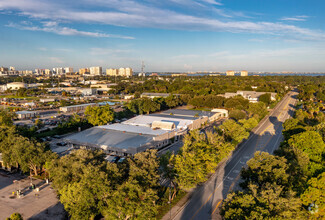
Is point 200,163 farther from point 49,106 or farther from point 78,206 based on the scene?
point 49,106

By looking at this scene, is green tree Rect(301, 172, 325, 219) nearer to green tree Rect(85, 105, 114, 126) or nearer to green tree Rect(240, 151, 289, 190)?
green tree Rect(240, 151, 289, 190)

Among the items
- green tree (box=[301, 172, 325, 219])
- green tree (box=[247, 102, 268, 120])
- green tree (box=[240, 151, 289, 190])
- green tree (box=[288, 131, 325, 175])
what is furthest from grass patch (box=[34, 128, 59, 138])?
green tree (box=[247, 102, 268, 120])

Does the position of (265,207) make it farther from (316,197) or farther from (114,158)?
(114,158)

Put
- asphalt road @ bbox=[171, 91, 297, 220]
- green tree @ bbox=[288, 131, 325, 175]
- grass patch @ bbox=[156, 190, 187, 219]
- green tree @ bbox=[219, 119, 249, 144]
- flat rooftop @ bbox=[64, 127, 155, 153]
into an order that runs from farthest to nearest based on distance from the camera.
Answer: green tree @ bbox=[219, 119, 249, 144] → flat rooftop @ bbox=[64, 127, 155, 153] → green tree @ bbox=[288, 131, 325, 175] → asphalt road @ bbox=[171, 91, 297, 220] → grass patch @ bbox=[156, 190, 187, 219]

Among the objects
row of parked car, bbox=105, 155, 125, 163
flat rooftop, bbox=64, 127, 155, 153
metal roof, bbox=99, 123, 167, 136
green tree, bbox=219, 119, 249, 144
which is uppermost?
green tree, bbox=219, 119, 249, 144

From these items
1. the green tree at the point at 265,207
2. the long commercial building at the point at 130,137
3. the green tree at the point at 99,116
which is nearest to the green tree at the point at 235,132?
the long commercial building at the point at 130,137

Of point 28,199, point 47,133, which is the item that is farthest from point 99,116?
point 28,199

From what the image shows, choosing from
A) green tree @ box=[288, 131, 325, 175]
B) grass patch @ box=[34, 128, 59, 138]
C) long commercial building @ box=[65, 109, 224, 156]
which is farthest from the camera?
grass patch @ box=[34, 128, 59, 138]

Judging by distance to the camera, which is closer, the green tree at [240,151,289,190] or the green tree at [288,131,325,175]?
the green tree at [240,151,289,190]
